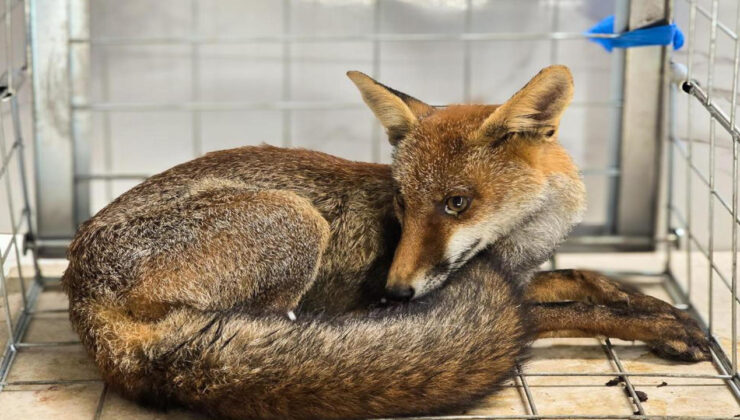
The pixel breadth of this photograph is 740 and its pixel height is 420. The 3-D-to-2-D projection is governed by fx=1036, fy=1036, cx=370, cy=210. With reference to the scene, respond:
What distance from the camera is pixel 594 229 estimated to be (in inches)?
191

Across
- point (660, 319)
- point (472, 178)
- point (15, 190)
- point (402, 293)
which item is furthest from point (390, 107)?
point (15, 190)

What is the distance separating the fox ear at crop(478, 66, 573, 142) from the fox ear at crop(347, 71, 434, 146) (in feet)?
0.89

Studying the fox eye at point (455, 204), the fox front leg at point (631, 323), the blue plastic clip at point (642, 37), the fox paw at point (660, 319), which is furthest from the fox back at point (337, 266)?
the blue plastic clip at point (642, 37)

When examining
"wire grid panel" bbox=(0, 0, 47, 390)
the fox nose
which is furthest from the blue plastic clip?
"wire grid panel" bbox=(0, 0, 47, 390)

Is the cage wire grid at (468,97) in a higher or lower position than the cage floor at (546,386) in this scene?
higher

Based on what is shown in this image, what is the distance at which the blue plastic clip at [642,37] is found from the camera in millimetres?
4164

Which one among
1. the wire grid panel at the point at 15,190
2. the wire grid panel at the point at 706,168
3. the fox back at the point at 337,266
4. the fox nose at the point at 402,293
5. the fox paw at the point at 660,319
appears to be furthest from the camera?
the wire grid panel at the point at 15,190

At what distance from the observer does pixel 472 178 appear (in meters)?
3.21

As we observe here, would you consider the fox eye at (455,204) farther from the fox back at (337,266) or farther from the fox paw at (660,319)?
the fox paw at (660,319)

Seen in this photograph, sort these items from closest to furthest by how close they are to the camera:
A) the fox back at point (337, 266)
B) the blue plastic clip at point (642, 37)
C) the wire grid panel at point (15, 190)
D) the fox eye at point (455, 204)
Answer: the fox back at point (337, 266) → the fox eye at point (455, 204) → the wire grid panel at point (15, 190) → the blue plastic clip at point (642, 37)

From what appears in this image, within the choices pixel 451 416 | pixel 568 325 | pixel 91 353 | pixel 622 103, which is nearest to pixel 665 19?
pixel 622 103

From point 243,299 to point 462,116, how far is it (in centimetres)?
92

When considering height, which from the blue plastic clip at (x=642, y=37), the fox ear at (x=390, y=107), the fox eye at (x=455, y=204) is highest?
the blue plastic clip at (x=642, y=37)

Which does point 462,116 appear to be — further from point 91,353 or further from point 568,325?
point 91,353
